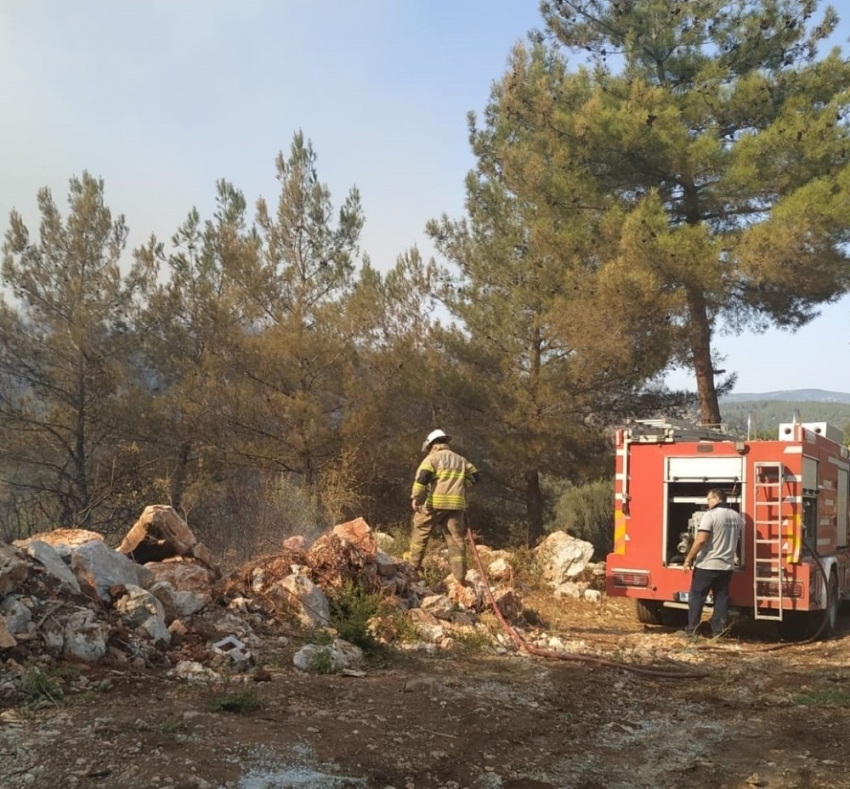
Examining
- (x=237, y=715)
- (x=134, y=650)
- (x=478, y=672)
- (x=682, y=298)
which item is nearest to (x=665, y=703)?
(x=478, y=672)

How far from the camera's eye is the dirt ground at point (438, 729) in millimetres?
4043

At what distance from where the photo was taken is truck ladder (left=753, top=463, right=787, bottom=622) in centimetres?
891

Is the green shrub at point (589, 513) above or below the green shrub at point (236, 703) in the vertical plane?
above

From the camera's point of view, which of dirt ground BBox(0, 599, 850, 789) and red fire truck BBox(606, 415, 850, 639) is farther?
red fire truck BBox(606, 415, 850, 639)

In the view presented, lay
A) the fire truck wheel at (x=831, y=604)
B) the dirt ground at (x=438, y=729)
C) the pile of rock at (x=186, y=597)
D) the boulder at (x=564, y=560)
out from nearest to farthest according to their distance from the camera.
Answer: the dirt ground at (x=438, y=729), the pile of rock at (x=186, y=597), the fire truck wheel at (x=831, y=604), the boulder at (x=564, y=560)

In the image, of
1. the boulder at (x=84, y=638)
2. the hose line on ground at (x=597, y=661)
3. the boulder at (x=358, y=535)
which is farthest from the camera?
the boulder at (x=358, y=535)

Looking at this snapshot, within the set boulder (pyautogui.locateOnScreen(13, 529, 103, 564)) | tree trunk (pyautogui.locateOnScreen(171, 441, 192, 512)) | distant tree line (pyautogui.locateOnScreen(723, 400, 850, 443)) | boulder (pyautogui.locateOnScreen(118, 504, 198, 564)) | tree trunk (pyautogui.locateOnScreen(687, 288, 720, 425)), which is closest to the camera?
boulder (pyautogui.locateOnScreen(13, 529, 103, 564))

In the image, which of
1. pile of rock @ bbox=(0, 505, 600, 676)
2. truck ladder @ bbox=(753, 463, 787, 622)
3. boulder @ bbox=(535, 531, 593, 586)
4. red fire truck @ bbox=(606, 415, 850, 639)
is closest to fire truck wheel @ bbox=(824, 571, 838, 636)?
red fire truck @ bbox=(606, 415, 850, 639)

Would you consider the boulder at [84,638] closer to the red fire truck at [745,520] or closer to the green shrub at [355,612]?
the green shrub at [355,612]

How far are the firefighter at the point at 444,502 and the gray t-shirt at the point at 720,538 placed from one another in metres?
2.58

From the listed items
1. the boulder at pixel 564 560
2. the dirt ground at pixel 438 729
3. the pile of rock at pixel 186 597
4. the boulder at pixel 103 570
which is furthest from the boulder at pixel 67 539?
the boulder at pixel 564 560

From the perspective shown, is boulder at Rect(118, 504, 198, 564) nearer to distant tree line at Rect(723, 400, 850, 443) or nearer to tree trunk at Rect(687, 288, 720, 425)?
distant tree line at Rect(723, 400, 850, 443)

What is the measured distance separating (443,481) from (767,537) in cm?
351

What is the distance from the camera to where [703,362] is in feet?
51.4
